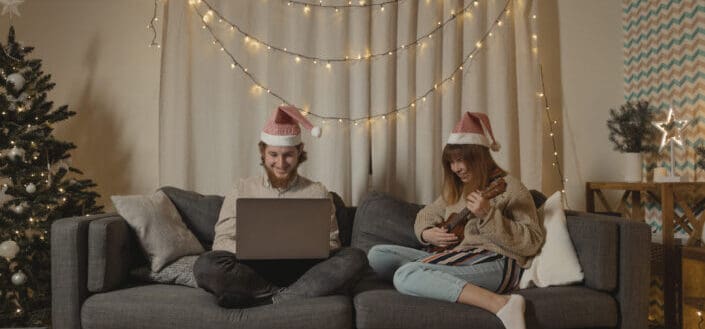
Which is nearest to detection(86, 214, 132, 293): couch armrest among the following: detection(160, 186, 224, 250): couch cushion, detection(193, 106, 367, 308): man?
detection(193, 106, 367, 308): man

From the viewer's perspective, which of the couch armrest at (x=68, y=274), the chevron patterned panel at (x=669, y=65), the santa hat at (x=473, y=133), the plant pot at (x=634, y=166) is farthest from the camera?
the plant pot at (x=634, y=166)

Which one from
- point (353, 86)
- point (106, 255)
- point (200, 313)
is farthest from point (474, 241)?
point (106, 255)

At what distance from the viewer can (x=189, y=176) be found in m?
2.97

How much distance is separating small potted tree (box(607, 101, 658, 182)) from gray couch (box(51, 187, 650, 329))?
3.36 ft

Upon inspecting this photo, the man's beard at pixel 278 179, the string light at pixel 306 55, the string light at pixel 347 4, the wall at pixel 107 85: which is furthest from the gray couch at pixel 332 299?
the string light at pixel 347 4

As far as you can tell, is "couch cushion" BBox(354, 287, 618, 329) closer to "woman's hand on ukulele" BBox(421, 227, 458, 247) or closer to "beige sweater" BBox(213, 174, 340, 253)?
"woman's hand on ukulele" BBox(421, 227, 458, 247)

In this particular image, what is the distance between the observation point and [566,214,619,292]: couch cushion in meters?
1.94

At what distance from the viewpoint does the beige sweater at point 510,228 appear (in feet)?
6.52

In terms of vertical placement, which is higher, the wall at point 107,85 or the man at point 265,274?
the wall at point 107,85

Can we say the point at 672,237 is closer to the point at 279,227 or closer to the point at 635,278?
the point at 635,278

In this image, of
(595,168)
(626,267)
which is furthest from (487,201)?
(595,168)

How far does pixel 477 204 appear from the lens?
1944 millimetres

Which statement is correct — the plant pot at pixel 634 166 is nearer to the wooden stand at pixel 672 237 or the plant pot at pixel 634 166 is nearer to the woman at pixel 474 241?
the wooden stand at pixel 672 237

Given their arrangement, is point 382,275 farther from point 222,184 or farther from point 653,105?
point 653,105
